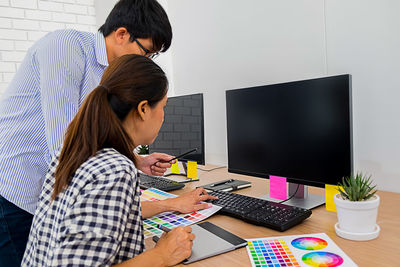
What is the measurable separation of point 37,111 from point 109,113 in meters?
0.38

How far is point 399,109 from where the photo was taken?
3.56 feet

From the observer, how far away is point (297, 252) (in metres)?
0.73

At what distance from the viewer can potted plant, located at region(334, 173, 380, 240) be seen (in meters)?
0.77

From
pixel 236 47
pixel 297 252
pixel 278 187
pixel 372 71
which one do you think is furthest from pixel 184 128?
pixel 297 252

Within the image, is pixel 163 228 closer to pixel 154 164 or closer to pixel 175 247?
pixel 175 247

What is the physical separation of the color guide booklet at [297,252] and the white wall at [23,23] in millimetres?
2195

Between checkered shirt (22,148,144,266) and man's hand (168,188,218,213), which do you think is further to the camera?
man's hand (168,188,218,213)

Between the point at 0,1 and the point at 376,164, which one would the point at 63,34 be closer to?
the point at 376,164

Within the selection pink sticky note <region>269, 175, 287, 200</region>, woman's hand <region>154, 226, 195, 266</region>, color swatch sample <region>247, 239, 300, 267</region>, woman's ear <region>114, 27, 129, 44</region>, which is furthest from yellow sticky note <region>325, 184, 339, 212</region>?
woman's ear <region>114, 27, 129, 44</region>

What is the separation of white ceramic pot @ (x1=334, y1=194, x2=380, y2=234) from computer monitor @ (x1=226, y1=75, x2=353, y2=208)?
0.50 feet

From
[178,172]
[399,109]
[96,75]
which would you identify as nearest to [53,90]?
[96,75]

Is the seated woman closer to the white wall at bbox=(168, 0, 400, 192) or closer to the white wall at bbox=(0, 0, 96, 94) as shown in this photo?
the white wall at bbox=(168, 0, 400, 192)

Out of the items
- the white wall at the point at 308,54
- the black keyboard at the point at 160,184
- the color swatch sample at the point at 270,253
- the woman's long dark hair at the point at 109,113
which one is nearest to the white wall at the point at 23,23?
the white wall at the point at 308,54

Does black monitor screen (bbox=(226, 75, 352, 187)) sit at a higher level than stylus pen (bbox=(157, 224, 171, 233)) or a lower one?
higher
